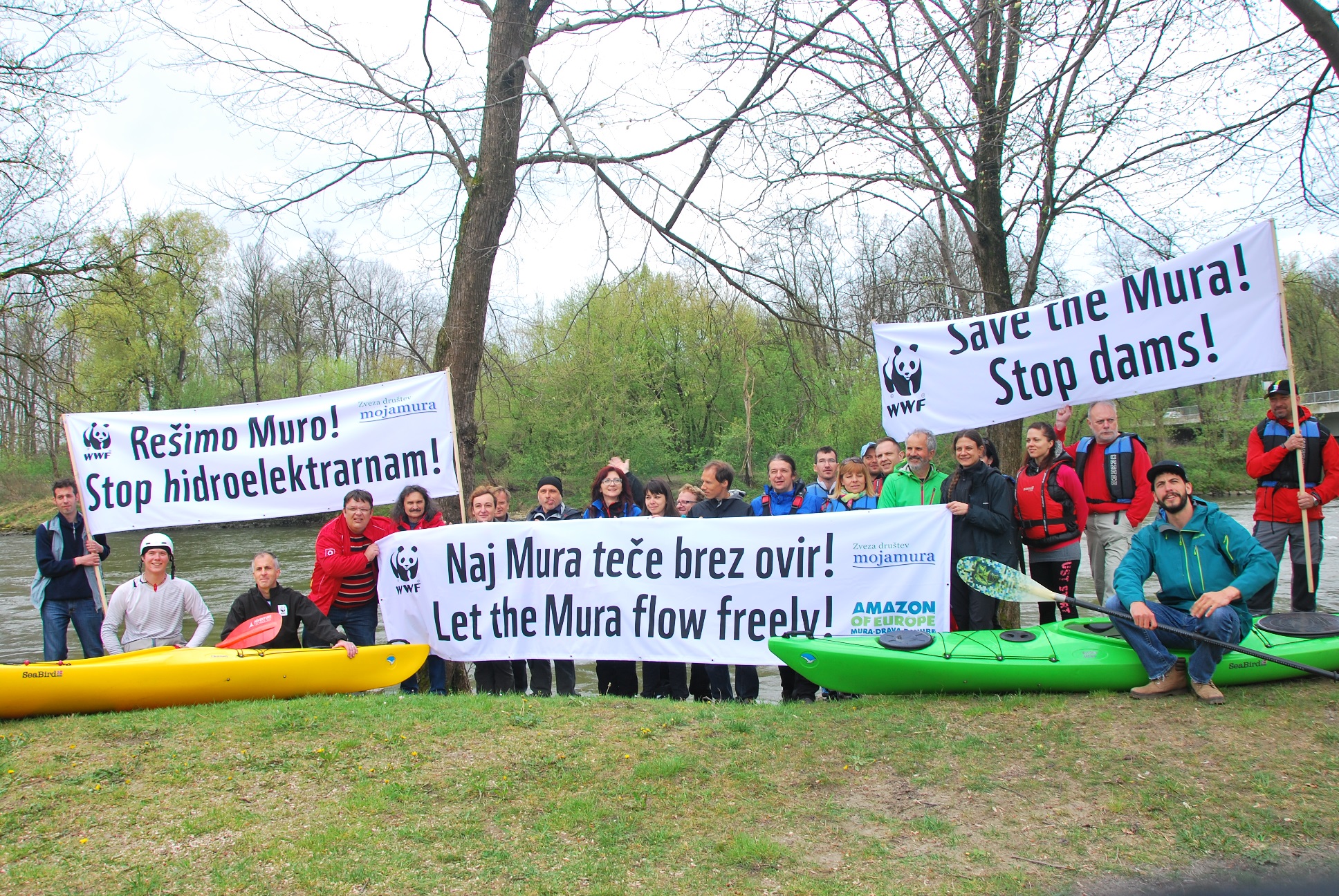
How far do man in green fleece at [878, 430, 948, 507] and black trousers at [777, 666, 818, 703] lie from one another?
137cm

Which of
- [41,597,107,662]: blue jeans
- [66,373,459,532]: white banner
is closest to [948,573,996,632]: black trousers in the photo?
[66,373,459,532]: white banner

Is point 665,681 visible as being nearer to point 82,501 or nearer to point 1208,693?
point 1208,693

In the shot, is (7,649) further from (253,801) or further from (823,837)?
(823,837)

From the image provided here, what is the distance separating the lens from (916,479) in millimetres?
6082

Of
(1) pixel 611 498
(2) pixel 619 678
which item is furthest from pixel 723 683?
(1) pixel 611 498

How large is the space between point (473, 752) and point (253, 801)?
3.41ft

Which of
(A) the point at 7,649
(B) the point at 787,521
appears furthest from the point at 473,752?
(A) the point at 7,649

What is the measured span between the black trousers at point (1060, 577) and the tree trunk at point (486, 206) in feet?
16.3

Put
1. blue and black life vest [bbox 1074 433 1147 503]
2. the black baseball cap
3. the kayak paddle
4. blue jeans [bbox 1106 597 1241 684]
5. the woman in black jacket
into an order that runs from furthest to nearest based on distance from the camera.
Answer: blue and black life vest [bbox 1074 433 1147 503]
the woman in black jacket
the kayak paddle
the black baseball cap
blue jeans [bbox 1106 597 1241 684]

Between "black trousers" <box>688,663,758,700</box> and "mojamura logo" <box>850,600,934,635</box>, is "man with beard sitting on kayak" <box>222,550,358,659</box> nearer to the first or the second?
"black trousers" <box>688,663,758,700</box>

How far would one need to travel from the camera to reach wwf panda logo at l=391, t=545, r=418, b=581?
6406 millimetres

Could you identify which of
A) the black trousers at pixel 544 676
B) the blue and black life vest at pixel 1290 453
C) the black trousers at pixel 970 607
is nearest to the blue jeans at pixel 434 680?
the black trousers at pixel 544 676

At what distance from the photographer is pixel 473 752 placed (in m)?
4.45

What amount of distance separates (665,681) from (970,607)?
2.23 metres
